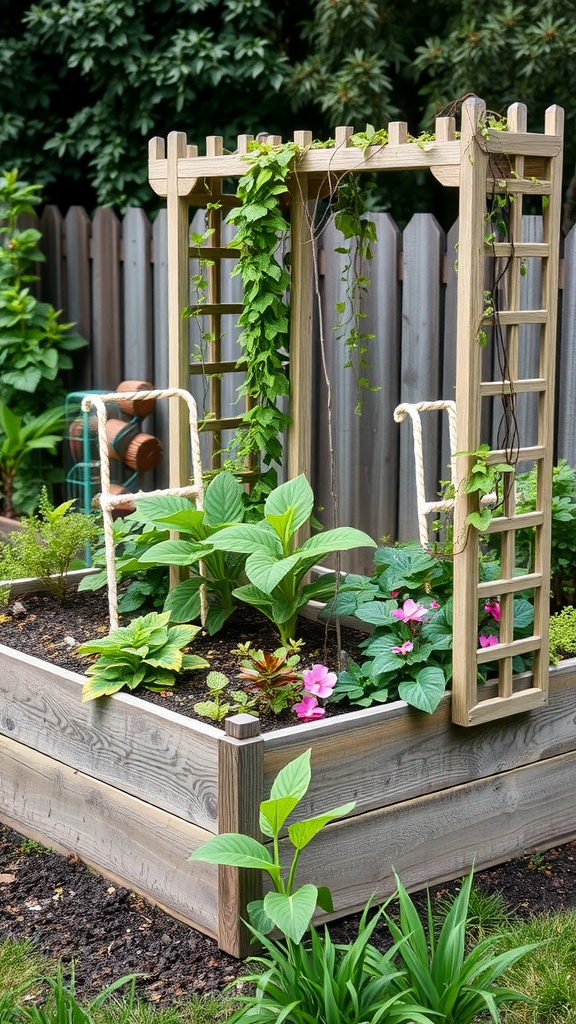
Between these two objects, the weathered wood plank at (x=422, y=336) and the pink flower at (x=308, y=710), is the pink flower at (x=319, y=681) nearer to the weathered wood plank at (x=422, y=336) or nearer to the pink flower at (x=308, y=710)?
the pink flower at (x=308, y=710)

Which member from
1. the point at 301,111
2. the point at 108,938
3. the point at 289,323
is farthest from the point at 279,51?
the point at 108,938

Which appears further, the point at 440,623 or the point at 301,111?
the point at 301,111

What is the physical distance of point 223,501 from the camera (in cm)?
401

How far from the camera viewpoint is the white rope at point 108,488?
3785mm

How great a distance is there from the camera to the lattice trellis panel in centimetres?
314

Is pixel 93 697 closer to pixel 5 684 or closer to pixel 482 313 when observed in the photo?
pixel 5 684

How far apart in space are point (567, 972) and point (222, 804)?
3.00 feet

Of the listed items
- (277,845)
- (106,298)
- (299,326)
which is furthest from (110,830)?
(106,298)

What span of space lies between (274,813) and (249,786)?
0.61 feet

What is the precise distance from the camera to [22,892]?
3.41 meters

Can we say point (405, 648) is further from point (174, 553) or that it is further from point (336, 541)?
point (174, 553)

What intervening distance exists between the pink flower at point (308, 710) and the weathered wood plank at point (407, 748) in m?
0.09

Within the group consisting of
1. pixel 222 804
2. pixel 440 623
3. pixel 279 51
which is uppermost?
pixel 279 51

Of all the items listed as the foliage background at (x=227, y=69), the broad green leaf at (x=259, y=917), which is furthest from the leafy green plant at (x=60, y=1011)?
the foliage background at (x=227, y=69)
